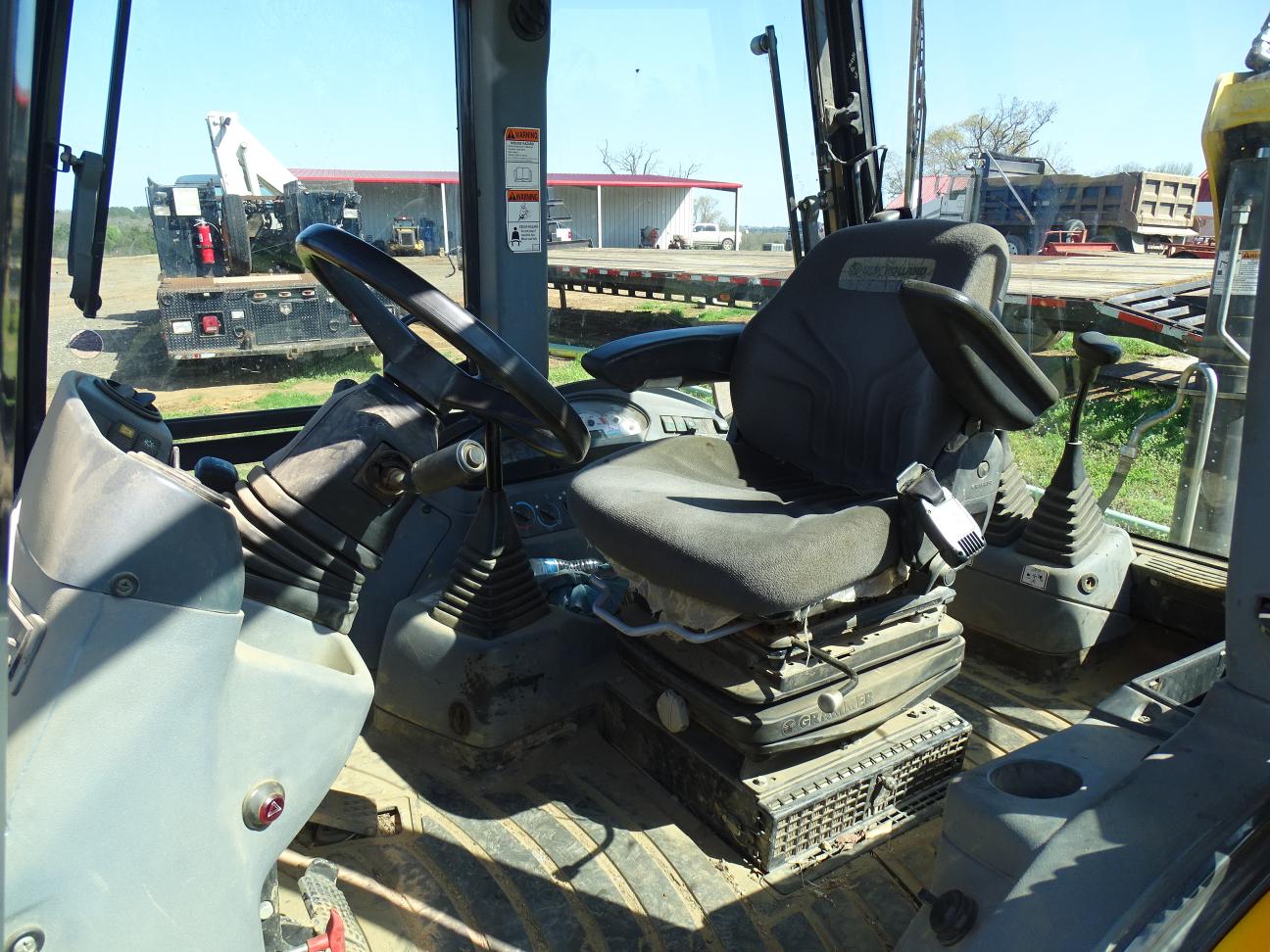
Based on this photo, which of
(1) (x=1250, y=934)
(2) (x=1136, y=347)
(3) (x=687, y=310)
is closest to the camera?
(1) (x=1250, y=934)

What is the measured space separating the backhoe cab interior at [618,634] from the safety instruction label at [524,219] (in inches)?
0.5

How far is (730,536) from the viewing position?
4.36 ft

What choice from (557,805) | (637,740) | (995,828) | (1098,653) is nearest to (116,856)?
(995,828)

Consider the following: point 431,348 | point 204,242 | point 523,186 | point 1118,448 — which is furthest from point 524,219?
point 1118,448

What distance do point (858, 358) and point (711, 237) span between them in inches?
73.0

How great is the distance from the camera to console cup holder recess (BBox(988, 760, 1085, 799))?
951 millimetres

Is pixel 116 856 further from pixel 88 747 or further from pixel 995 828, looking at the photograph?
pixel 995 828

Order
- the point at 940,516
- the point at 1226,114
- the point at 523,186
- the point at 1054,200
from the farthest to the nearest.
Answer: the point at 523,186
the point at 1054,200
the point at 1226,114
the point at 940,516

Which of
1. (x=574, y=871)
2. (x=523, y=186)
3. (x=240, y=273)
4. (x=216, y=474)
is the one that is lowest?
(x=574, y=871)

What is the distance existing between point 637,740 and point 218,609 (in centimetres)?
105

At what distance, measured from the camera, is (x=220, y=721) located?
0.89m

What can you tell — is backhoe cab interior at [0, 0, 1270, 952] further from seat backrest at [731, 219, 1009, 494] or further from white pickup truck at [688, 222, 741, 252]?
white pickup truck at [688, 222, 741, 252]

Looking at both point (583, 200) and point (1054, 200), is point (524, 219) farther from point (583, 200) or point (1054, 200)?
point (1054, 200)

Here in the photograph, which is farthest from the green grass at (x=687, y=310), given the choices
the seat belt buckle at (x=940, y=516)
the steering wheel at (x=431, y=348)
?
the steering wheel at (x=431, y=348)
